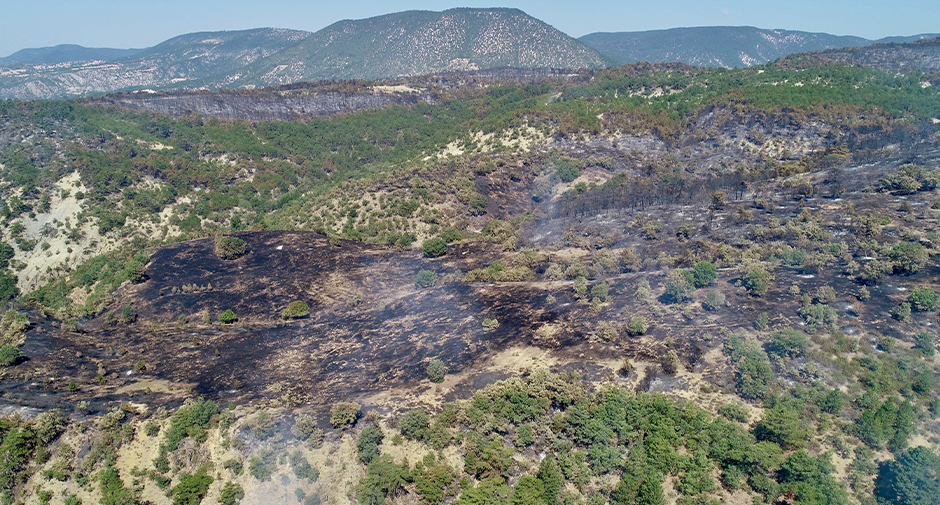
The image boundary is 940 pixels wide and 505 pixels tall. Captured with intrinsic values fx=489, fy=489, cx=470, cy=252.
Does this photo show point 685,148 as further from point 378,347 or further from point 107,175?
point 107,175

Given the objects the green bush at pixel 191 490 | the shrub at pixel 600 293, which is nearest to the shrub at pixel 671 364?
the shrub at pixel 600 293

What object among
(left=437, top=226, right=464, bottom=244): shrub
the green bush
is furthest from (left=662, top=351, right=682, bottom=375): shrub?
(left=437, top=226, right=464, bottom=244): shrub

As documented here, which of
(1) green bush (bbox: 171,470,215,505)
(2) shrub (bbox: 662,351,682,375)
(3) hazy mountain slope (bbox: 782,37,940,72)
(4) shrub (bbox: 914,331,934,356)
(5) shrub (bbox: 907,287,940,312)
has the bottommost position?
(1) green bush (bbox: 171,470,215,505)

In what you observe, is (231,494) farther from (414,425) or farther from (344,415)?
(414,425)

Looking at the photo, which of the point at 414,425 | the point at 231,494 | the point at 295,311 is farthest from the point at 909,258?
the point at 295,311

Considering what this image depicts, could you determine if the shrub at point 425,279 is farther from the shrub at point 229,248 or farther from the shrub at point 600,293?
the shrub at point 229,248

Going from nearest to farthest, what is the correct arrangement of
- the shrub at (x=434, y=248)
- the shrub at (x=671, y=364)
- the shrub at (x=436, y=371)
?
the shrub at (x=671, y=364) < the shrub at (x=436, y=371) < the shrub at (x=434, y=248)

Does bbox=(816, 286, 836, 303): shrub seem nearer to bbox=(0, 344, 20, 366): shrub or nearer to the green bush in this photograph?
the green bush
